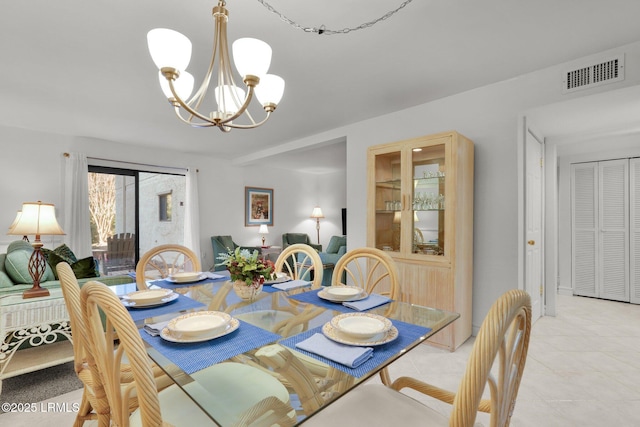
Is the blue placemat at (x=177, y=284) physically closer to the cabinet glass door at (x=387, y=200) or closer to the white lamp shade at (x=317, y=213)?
the cabinet glass door at (x=387, y=200)

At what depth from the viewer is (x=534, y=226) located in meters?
3.08

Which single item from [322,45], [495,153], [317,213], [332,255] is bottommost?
[332,255]

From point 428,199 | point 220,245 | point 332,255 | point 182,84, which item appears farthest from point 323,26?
point 220,245

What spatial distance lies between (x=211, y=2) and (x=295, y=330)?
5.69 ft

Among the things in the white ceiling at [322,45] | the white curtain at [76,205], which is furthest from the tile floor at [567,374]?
the white curtain at [76,205]

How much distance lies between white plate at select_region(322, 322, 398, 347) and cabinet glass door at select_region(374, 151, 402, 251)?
1.93 metres

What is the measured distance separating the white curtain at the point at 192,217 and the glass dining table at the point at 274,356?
4266 mm

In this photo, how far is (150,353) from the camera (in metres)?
0.93

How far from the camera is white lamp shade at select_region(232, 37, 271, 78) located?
4.39ft

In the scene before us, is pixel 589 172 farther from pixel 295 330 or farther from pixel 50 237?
pixel 50 237

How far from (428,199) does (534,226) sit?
1.28 meters

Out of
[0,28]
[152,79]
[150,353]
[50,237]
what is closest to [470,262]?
[150,353]

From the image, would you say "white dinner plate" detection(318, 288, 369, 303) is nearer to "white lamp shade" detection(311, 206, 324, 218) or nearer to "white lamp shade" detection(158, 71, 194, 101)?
"white lamp shade" detection(158, 71, 194, 101)

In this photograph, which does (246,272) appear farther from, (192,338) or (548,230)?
(548,230)
